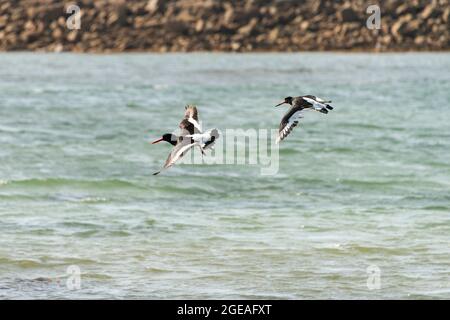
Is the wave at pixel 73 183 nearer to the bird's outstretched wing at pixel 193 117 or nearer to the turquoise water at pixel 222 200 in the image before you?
the turquoise water at pixel 222 200

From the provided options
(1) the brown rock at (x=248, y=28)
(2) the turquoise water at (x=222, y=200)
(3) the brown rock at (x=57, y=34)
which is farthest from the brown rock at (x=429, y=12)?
(2) the turquoise water at (x=222, y=200)

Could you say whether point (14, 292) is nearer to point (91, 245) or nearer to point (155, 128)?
point (91, 245)

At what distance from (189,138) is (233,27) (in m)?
57.9

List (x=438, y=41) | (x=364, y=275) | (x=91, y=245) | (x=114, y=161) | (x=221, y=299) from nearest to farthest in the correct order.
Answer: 1. (x=221, y=299)
2. (x=364, y=275)
3. (x=91, y=245)
4. (x=114, y=161)
5. (x=438, y=41)

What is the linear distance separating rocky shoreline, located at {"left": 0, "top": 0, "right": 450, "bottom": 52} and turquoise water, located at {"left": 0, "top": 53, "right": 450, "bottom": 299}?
2313 centimetres

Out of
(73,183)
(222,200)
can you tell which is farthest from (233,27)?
(222,200)

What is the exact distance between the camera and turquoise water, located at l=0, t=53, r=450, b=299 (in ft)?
52.4

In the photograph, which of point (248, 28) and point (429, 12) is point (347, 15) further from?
point (248, 28)

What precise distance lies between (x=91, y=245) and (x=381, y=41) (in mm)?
53288

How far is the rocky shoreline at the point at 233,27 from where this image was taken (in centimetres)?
6962

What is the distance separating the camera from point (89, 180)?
2505 centimetres

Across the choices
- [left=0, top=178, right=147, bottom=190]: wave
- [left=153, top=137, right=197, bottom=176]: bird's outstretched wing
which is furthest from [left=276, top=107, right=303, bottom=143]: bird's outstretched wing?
[left=0, top=178, right=147, bottom=190]: wave

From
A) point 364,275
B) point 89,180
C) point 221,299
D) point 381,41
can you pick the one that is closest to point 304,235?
point 364,275

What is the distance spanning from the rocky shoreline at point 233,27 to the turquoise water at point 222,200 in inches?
911
